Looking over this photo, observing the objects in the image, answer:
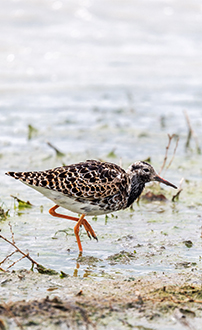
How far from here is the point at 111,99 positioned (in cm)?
1587

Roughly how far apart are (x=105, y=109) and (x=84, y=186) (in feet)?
27.6

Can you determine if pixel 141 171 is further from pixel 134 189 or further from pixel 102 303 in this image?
pixel 102 303

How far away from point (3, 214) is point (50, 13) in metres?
15.7

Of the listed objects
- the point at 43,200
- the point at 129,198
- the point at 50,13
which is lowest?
the point at 43,200

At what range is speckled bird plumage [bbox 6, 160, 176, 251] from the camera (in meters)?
6.42

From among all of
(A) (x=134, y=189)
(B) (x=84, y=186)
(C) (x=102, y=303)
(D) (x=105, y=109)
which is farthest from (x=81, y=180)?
(D) (x=105, y=109)

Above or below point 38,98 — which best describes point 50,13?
above

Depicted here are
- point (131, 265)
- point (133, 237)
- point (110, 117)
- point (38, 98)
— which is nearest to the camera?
point (131, 265)

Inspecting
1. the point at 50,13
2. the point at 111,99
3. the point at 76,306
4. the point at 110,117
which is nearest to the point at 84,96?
the point at 111,99

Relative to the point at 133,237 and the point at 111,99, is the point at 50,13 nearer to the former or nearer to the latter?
the point at 111,99

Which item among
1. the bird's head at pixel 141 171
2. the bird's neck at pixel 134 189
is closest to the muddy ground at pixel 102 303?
the bird's neck at pixel 134 189

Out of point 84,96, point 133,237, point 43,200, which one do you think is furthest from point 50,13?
point 133,237

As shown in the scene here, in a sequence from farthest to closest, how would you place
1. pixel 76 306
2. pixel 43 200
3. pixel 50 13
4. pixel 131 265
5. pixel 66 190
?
pixel 50 13 < pixel 43 200 < pixel 66 190 < pixel 131 265 < pixel 76 306

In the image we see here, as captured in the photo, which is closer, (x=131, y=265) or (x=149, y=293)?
(x=149, y=293)
